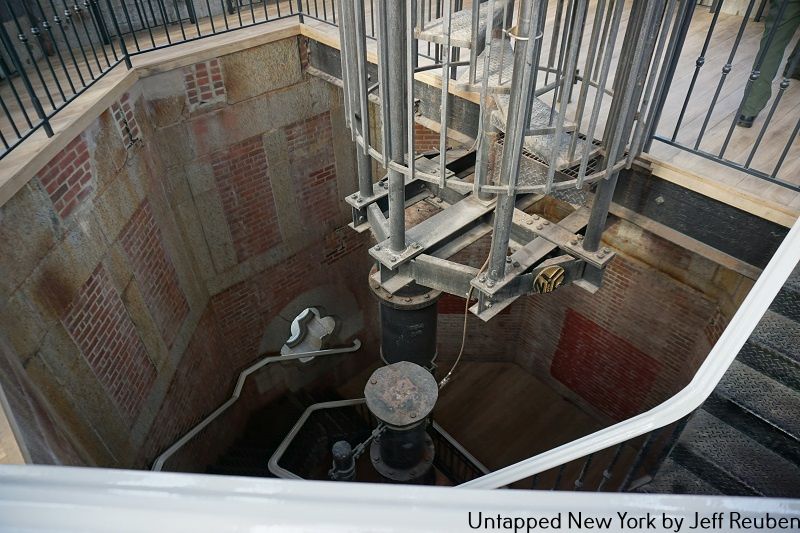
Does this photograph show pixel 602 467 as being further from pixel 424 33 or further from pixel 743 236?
pixel 424 33

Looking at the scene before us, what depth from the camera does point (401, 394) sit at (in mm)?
4090

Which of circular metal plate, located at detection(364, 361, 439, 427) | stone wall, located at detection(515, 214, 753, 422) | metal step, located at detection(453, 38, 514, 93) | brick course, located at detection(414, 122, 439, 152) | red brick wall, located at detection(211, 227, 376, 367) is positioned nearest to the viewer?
metal step, located at detection(453, 38, 514, 93)

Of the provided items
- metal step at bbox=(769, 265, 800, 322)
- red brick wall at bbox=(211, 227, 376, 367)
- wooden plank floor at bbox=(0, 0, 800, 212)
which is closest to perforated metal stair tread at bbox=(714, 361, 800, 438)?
metal step at bbox=(769, 265, 800, 322)

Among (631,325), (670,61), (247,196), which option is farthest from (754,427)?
(247,196)

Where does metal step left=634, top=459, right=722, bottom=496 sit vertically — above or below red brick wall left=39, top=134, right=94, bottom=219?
below

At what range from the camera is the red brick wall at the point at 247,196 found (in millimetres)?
5508

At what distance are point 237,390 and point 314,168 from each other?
298 centimetres

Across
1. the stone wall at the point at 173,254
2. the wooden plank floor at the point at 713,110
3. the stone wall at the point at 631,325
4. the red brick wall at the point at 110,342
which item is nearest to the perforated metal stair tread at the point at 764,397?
the wooden plank floor at the point at 713,110

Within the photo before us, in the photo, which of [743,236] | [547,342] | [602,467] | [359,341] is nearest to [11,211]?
[743,236]

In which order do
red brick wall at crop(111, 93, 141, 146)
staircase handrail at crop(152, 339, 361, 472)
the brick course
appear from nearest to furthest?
red brick wall at crop(111, 93, 141, 146)
staircase handrail at crop(152, 339, 361, 472)
the brick course

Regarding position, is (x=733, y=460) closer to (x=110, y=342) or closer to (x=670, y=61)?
(x=670, y=61)

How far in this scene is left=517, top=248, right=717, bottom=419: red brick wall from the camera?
495cm

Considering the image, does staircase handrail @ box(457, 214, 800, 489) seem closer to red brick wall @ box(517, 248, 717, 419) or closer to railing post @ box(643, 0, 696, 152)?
railing post @ box(643, 0, 696, 152)

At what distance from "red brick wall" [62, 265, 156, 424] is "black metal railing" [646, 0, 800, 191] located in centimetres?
417
